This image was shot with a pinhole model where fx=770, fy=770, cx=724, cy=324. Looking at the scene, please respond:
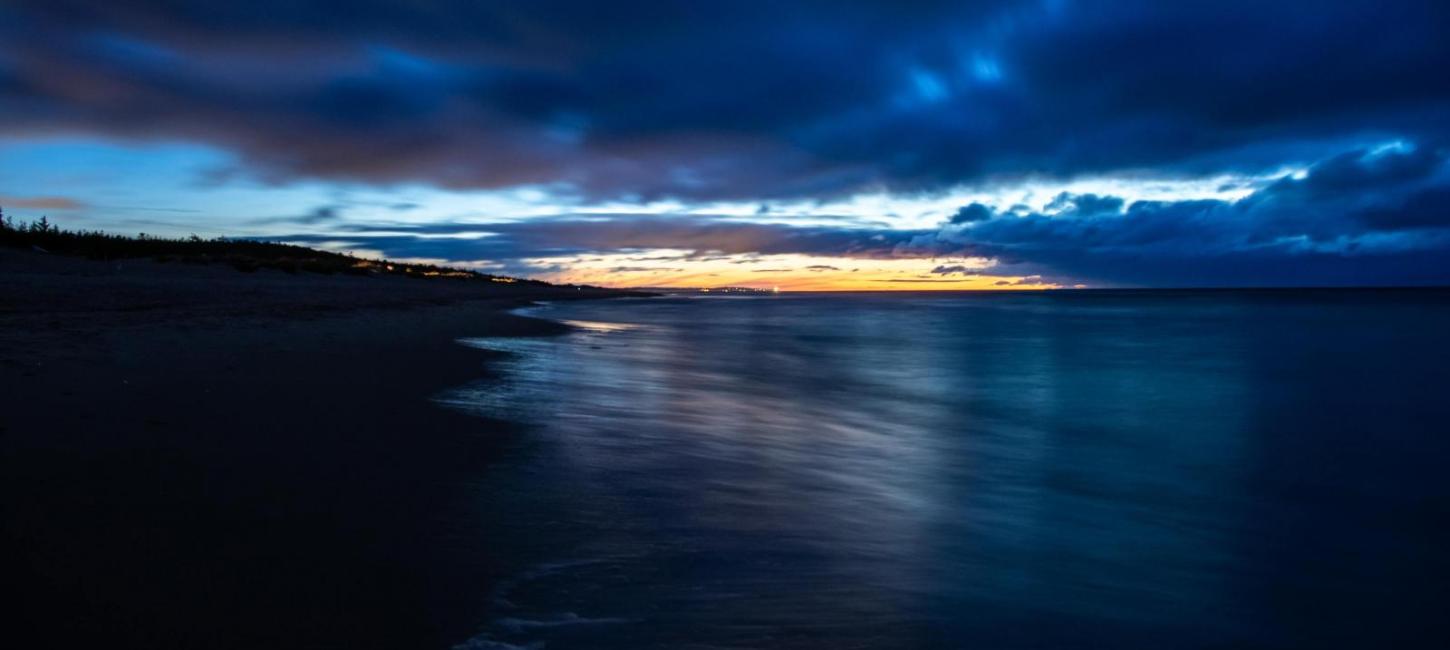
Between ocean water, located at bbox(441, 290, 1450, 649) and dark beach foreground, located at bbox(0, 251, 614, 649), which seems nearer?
→ dark beach foreground, located at bbox(0, 251, 614, 649)

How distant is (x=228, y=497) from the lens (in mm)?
4699

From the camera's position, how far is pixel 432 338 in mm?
17016

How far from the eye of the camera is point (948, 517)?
6.30m

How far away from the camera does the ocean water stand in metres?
4.04

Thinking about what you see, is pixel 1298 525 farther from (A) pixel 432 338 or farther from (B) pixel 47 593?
(A) pixel 432 338

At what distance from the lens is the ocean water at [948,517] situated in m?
4.04

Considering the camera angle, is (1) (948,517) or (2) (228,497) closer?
(2) (228,497)

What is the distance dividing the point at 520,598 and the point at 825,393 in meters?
11.0

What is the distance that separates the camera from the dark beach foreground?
3.24 meters

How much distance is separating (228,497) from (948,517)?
514 cm

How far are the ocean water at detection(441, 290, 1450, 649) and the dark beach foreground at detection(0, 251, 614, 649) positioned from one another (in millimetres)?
436

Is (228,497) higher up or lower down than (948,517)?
higher up

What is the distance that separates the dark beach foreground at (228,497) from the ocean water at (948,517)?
44cm

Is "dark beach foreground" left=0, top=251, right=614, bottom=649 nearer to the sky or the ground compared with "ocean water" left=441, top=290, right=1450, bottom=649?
nearer to the sky
